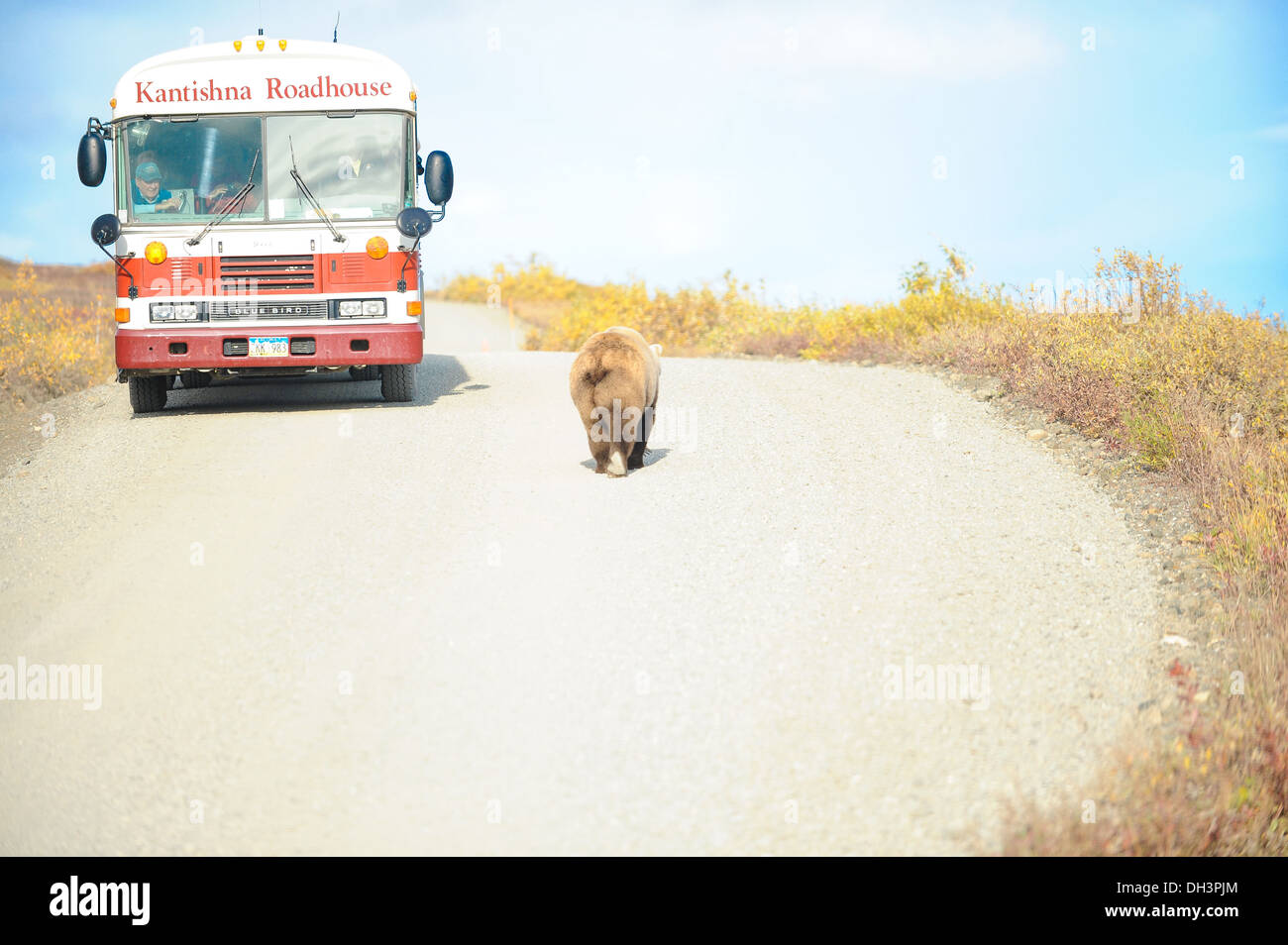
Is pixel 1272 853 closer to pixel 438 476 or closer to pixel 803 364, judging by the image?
pixel 438 476

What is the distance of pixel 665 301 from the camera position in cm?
2423

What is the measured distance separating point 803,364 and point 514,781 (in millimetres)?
11922

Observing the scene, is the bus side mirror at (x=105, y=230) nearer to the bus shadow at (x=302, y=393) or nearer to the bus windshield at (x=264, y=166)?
the bus windshield at (x=264, y=166)

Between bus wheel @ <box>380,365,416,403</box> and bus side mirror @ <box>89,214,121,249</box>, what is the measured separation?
9.43ft

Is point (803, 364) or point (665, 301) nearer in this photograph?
point (803, 364)

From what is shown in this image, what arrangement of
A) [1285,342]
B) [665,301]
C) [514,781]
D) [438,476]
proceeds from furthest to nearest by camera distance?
[665,301] → [1285,342] → [438,476] → [514,781]

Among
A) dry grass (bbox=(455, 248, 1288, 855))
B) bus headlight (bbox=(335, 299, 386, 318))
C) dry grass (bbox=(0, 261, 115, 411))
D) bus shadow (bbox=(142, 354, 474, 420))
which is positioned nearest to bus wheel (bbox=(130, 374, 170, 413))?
bus shadow (bbox=(142, 354, 474, 420))

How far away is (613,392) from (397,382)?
4472 millimetres

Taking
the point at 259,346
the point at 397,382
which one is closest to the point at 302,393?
the point at 397,382

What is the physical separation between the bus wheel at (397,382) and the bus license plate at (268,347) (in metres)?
1.22

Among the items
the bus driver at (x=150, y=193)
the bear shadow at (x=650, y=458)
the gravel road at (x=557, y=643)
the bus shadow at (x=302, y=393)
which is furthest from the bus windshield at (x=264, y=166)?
the bear shadow at (x=650, y=458)

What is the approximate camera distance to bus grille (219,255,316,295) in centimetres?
1084

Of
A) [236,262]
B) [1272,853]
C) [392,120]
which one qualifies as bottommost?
[1272,853]

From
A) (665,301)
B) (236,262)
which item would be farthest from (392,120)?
(665,301)
